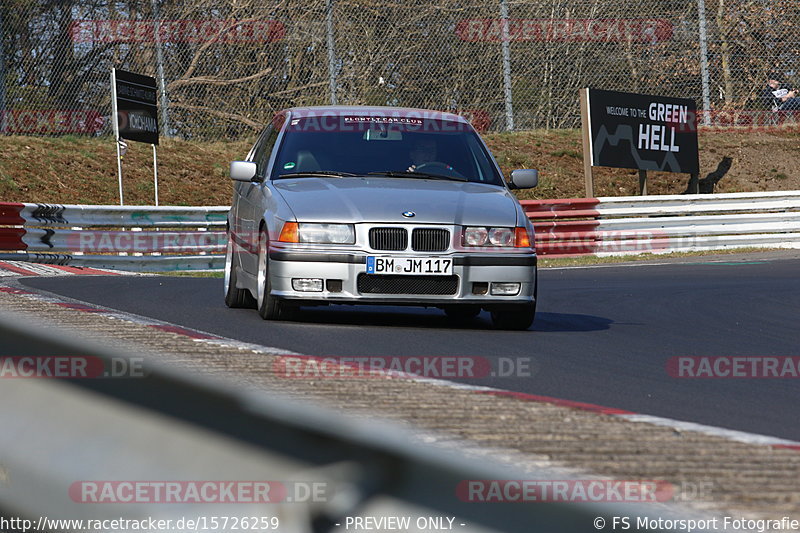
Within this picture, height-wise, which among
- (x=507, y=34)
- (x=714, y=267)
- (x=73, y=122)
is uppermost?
(x=507, y=34)

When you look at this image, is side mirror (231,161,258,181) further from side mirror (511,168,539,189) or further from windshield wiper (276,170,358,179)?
side mirror (511,168,539,189)

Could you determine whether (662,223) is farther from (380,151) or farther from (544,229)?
(380,151)

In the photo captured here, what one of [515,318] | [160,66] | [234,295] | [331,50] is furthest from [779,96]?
[515,318]

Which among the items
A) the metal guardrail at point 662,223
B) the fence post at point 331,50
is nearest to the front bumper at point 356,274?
the metal guardrail at point 662,223

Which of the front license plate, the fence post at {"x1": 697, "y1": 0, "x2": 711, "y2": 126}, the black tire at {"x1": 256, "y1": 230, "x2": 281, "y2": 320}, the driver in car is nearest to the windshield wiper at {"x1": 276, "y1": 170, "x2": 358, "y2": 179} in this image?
the driver in car

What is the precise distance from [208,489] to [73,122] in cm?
2188

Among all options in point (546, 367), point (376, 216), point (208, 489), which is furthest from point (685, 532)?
point (376, 216)

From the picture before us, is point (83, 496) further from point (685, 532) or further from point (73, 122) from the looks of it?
point (73, 122)

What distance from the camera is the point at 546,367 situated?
21.4 ft

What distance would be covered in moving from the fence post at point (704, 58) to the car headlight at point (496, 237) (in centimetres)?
1735

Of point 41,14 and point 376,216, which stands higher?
point 41,14

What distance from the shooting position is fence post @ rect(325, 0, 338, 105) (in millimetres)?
22359

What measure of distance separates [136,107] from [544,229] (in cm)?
725

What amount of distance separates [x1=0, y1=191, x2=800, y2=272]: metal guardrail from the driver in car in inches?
351
